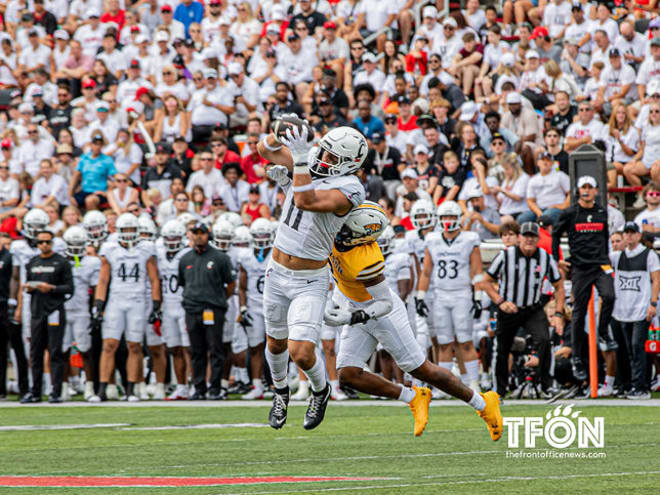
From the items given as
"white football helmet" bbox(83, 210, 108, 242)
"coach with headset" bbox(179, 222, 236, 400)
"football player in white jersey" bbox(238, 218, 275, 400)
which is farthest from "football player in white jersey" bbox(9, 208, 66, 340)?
"football player in white jersey" bbox(238, 218, 275, 400)

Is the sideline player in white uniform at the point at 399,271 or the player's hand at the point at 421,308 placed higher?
the sideline player in white uniform at the point at 399,271

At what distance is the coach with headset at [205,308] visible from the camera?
1512 cm

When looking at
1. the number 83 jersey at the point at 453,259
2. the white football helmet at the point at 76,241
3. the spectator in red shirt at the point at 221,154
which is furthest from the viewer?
the spectator in red shirt at the point at 221,154

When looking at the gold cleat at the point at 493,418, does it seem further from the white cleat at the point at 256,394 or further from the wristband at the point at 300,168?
the white cleat at the point at 256,394

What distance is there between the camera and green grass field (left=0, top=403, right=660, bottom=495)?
692cm

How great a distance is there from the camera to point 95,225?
16406mm

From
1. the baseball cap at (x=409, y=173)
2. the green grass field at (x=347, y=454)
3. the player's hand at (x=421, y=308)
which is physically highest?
the baseball cap at (x=409, y=173)

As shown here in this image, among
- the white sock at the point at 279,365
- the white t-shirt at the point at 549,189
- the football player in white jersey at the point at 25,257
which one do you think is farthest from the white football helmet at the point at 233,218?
the white sock at the point at 279,365

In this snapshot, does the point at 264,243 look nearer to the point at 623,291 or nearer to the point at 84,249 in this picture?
the point at 84,249

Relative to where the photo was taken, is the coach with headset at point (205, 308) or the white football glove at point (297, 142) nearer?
the white football glove at point (297, 142)

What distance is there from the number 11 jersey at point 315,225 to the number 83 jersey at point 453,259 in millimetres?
6207

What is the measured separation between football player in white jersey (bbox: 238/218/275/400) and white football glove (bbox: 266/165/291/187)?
23.9 feet

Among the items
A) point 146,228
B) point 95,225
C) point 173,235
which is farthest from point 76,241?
point 173,235

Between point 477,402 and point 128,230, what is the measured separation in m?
8.09
